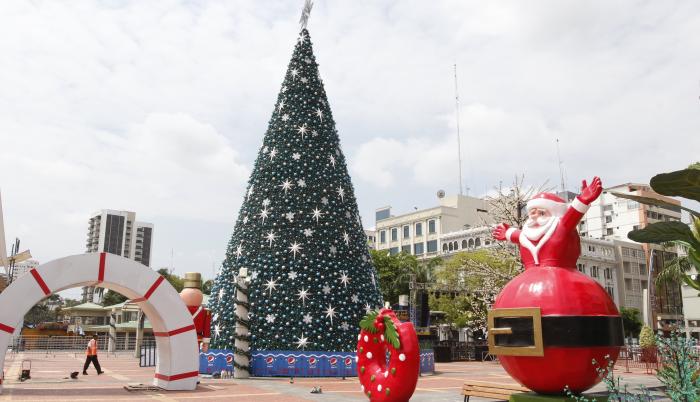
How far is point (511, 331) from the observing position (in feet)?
26.3

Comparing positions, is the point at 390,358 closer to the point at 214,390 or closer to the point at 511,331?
the point at 511,331

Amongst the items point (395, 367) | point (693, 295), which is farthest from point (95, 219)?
point (395, 367)

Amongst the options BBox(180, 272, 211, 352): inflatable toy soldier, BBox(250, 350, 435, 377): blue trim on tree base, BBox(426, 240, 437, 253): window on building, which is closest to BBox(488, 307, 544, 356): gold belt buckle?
BBox(250, 350, 435, 377): blue trim on tree base

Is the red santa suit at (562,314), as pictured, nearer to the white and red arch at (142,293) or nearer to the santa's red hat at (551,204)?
the santa's red hat at (551,204)

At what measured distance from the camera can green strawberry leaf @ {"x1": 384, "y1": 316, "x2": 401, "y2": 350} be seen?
34.9 ft

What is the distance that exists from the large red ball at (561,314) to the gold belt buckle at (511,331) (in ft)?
0.30

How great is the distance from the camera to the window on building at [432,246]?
79.5 m

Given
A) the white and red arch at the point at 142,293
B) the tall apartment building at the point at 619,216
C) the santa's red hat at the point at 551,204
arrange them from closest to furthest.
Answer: the santa's red hat at the point at 551,204 → the white and red arch at the point at 142,293 → the tall apartment building at the point at 619,216

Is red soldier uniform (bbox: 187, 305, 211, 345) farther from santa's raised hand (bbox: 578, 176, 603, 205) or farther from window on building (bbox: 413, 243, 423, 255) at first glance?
window on building (bbox: 413, 243, 423, 255)

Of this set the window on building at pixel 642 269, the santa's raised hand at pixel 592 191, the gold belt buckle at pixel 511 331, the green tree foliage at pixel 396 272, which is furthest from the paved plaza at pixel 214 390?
the window on building at pixel 642 269

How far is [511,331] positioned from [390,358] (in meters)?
3.43

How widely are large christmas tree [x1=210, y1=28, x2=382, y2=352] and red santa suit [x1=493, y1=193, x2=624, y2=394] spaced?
1035 centimetres

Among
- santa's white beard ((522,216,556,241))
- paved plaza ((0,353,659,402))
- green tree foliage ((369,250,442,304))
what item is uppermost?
green tree foliage ((369,250,442,304))

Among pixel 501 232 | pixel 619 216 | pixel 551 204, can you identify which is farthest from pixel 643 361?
pixel 619 216
